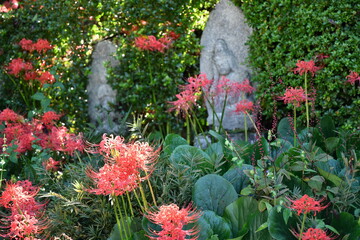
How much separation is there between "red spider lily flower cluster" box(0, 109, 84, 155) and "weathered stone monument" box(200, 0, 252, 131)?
158cm

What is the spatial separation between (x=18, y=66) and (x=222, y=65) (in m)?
2.12

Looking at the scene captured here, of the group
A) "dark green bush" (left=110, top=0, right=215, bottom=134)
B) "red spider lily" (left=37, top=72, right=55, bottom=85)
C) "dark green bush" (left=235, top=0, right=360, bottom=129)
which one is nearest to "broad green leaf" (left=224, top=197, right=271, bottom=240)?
"dark green bush" (left=235, top=0, right=360, bottom=129)

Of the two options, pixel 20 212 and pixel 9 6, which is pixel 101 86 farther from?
pixel 20 212

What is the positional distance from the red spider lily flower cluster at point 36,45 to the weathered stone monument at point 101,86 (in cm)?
53

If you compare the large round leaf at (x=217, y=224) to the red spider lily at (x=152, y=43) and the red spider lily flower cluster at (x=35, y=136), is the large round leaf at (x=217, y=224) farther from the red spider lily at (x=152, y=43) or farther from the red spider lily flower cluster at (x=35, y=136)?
the red spider lily at (x=152, y=43)

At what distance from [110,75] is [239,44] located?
1416 millimetres

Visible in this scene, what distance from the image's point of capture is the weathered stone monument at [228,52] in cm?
475

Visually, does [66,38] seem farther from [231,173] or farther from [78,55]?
[231,173]

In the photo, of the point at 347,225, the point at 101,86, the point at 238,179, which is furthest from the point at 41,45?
the point at 347,225

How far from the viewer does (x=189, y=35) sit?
505 centimetres

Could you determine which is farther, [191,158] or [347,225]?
[191,158]

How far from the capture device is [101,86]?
544 centimetres

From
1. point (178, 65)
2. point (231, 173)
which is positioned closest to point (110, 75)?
point (178, 65)

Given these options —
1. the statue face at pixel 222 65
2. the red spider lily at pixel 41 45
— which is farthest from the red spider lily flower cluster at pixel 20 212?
the red spider lily at pixel 41 45
